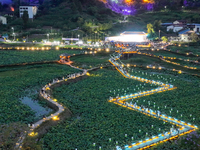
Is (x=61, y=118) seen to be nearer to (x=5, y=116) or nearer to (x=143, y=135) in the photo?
(x=5, y=116)

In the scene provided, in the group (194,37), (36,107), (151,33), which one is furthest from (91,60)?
(194,37)

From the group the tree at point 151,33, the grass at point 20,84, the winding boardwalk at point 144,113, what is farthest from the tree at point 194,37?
the grass at point 20,84

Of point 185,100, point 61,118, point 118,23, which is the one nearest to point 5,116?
point 61,118

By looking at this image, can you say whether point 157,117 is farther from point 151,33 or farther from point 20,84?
point 151,33

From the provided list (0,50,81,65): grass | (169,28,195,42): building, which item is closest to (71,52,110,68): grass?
(0,50,81,65): grass

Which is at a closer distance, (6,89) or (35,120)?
(35,120)

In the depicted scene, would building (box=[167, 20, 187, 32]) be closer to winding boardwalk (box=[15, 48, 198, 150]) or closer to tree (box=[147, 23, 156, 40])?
tree (box=[147, 23, 156, 40])

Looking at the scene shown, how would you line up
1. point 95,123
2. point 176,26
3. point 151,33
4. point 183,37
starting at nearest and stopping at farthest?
point 95,123 → point 183,37 → point 151,33 → point 176,26

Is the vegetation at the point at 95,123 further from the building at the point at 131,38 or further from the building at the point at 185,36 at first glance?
the building at the point at 185,36
